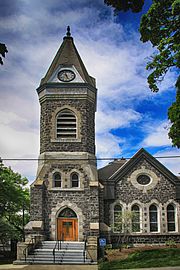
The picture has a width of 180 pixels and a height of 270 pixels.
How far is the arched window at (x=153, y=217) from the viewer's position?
2763cm

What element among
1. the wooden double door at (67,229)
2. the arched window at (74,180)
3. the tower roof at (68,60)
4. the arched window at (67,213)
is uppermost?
the tower roof at (68,60)

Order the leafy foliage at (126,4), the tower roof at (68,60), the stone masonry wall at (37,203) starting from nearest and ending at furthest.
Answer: the leafy foliage at (126,4), the stone masonry wall at (37,203), the tower roof at (68,60)

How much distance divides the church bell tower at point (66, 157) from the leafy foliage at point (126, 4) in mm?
18129

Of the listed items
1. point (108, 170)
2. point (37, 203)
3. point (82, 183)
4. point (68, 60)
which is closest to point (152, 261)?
point (82, 183)

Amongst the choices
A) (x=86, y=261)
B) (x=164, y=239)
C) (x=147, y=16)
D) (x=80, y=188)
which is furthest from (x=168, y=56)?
(x=164, y=239)

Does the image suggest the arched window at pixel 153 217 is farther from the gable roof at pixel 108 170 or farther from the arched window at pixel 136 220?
the gable roof at pixel 108 170

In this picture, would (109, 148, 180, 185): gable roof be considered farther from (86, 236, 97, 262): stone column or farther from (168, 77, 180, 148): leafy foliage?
(168, 77, 180, 148): leafy foliage

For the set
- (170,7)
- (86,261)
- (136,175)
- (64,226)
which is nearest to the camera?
(170,7)

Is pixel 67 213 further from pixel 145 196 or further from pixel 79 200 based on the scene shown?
pixel 145 196

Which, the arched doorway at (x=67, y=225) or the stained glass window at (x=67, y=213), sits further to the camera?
the stained glass window at (x=67, y=213)

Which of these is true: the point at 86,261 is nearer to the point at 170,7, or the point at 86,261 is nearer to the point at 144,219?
the point at 144,219

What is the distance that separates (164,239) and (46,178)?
9.28 metres

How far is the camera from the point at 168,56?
14.5 m

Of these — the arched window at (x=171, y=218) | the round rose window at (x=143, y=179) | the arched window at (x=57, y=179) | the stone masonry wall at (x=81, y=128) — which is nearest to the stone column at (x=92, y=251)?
the arched window at (x=57, y=179)
